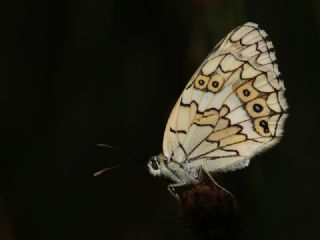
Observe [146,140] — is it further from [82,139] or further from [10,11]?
[10,11]

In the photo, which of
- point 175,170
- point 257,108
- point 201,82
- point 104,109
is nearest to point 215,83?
point 201,82

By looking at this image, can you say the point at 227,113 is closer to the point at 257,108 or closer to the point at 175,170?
the point at 257,108

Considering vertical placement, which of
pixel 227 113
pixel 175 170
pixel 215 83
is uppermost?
pixel 215 83

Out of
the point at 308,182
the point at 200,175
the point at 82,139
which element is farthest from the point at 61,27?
the point at 200,175

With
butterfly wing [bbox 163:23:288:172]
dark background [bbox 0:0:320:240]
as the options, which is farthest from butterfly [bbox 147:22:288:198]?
dark background [bbox 0:0:320:240]

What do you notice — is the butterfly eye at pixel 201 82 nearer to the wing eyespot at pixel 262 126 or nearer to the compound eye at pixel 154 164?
the wing eyespot at pixel 262 126

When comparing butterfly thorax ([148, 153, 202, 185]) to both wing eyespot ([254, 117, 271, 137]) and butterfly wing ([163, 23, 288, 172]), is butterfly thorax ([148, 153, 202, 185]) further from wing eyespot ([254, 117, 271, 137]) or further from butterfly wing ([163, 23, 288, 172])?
wing eyespot ([254, 117, 271, 137])

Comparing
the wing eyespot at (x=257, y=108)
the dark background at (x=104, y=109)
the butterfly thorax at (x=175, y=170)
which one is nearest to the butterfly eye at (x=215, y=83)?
the wing eyespot at (x=257, y=108)
